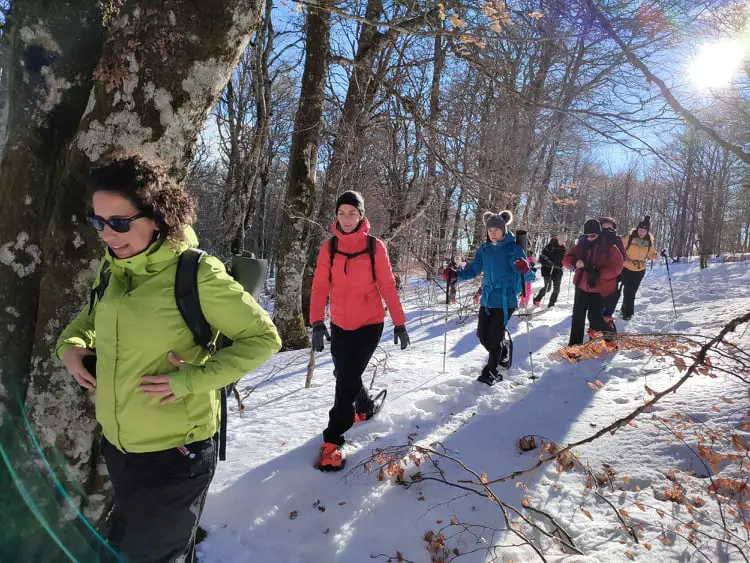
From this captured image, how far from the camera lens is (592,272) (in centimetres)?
604

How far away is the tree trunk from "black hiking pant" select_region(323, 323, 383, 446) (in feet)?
10.8

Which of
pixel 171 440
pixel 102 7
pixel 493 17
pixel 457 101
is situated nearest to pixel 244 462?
pixel 171 440

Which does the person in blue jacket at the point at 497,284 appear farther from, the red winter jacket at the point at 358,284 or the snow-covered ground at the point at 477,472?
the red winter jacket at the point at 358,284

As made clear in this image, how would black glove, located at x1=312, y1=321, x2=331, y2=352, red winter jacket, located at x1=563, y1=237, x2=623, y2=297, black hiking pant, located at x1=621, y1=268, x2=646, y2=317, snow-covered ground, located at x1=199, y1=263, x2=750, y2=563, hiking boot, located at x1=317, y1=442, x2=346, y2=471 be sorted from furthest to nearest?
black hiking pant, located at x1=621, y1=268, x2=646, y2=317
red winter jacket, located at x1=563, y1=237, x2=623, y2=297
black glove, located at x1=312, y1=321, x2=331, y2=352
hiking boot, located at x1=317, y1=442, x2=346, y2=471
snow-covered ground, located at x1=199, y1=263, x2=750, y2=563

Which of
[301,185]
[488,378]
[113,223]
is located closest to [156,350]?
[113,223]

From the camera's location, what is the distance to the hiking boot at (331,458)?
306cm

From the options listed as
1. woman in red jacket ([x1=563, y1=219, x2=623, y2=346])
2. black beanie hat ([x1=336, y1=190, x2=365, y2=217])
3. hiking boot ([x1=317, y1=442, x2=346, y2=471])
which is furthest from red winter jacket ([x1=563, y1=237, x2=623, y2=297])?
hiking boot ([x1=317, y1=442, x2=346, y2=471])

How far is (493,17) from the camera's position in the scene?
157 inches

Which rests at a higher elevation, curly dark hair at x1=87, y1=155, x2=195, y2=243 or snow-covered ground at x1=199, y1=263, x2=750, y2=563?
curly dark hair at x1=87, y1=155, x2=195, y2=243

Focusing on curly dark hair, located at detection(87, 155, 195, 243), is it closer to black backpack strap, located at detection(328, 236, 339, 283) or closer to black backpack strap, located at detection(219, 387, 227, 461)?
black backpack strap, located at detection(219, 387, 227, 461)

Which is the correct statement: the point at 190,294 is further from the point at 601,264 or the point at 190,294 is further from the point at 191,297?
the point at 601,264

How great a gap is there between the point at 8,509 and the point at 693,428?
4565 mm

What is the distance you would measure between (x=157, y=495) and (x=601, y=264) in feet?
20.4

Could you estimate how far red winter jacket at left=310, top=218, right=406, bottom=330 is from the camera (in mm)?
3354
